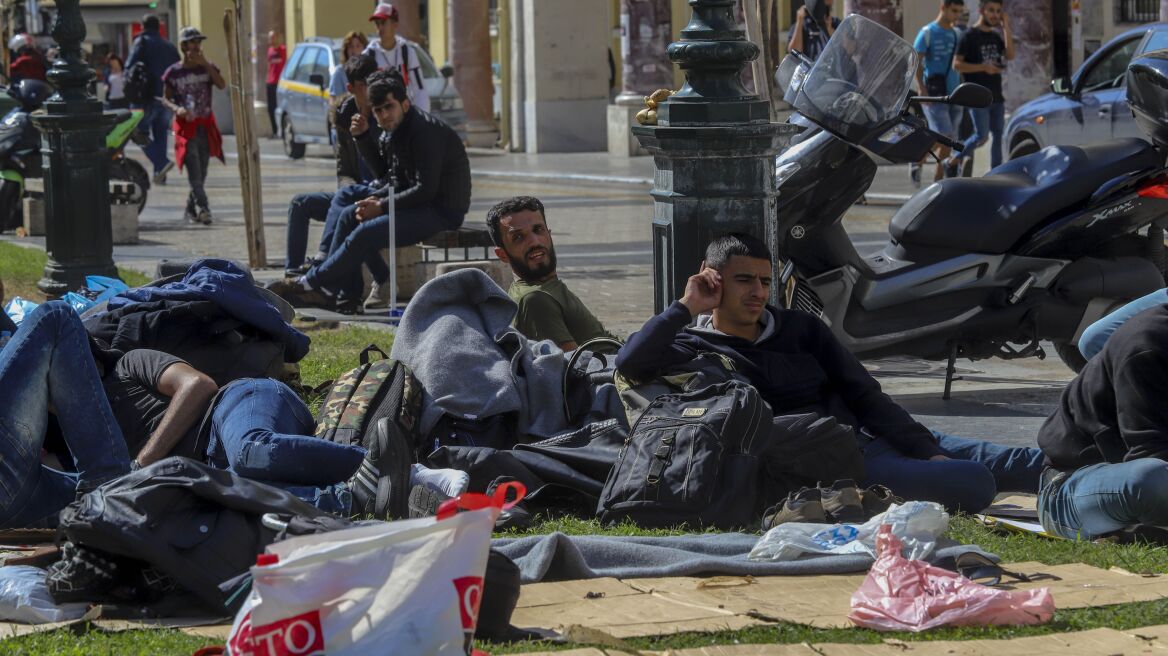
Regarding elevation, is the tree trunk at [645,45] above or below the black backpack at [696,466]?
above

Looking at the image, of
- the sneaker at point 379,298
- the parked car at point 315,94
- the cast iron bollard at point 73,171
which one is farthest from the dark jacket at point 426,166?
the parked car at point 315,94

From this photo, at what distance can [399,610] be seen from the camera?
339 cm

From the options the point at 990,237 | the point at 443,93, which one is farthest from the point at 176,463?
the point at 443,93

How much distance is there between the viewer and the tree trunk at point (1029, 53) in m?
19.0

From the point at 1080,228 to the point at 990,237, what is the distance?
38 cm

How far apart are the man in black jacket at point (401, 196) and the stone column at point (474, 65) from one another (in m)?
16.0

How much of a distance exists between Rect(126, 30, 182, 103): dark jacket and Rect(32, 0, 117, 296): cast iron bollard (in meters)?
6.99

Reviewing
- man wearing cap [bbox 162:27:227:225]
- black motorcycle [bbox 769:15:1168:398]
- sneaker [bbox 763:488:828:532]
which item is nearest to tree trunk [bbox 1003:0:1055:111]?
man wearing cap [bbox 162:27:227:225]

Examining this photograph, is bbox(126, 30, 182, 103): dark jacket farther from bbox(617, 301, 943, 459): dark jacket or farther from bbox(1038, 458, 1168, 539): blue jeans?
bbox(1038, 458, 1168, 539): blue jeans

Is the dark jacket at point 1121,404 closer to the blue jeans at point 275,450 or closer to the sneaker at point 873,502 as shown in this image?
the sneaker at point 873,502

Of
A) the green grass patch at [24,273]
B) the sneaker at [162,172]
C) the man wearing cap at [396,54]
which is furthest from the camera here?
the sneaker at [162,172]

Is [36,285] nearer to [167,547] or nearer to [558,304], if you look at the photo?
[558,304]

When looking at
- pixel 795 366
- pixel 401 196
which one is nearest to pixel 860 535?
pixel 795 366

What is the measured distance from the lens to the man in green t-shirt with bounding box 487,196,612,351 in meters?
6.64
